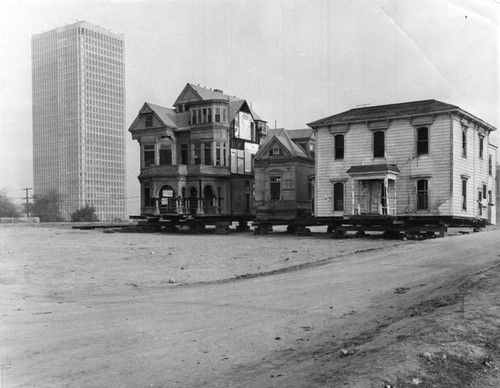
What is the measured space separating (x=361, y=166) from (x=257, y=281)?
66.8 ft

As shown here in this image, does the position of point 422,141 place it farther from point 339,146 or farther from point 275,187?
point 275,187

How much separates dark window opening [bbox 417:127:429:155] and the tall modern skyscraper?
18.2 meters

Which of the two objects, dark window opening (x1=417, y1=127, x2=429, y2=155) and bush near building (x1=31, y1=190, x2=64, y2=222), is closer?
dark window opening (x1=417, y1=127, x2=429, y2=155)

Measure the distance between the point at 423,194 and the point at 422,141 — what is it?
3.33 m

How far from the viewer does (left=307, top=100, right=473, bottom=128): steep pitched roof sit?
31141 millimetres

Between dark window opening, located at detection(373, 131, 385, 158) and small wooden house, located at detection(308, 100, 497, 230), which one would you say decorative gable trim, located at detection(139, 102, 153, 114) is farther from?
dark window opening, located at detection(373, 131, 385, 158)

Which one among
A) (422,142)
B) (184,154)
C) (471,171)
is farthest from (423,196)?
(184,154)

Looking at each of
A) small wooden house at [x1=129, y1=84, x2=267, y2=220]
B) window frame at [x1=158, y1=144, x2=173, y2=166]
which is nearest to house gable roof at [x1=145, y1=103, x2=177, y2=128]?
small wooden house at [x1=129, y1=84, x2=267, y2=220]

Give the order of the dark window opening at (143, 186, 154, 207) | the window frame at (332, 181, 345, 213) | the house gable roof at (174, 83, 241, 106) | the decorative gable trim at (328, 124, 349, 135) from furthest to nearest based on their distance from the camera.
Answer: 1. the house gable roof at (174, 83, 241, 106)
2. the dark window opening at (143, 186, 154, 207)
3. the window frame at (332, 181, 345, 213)
4. the decorative gable trim at (328, 124, 349, 135)

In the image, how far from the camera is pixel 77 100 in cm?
2033

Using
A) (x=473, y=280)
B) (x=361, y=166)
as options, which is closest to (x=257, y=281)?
(x=473, y=280)

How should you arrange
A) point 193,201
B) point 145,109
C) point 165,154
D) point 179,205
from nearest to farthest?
point 179,205, point 193,201, point 165,154, point 145,109

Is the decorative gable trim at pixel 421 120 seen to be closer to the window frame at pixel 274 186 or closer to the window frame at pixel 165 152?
the window frame at pixel 274 186

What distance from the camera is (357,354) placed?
6812 mm
